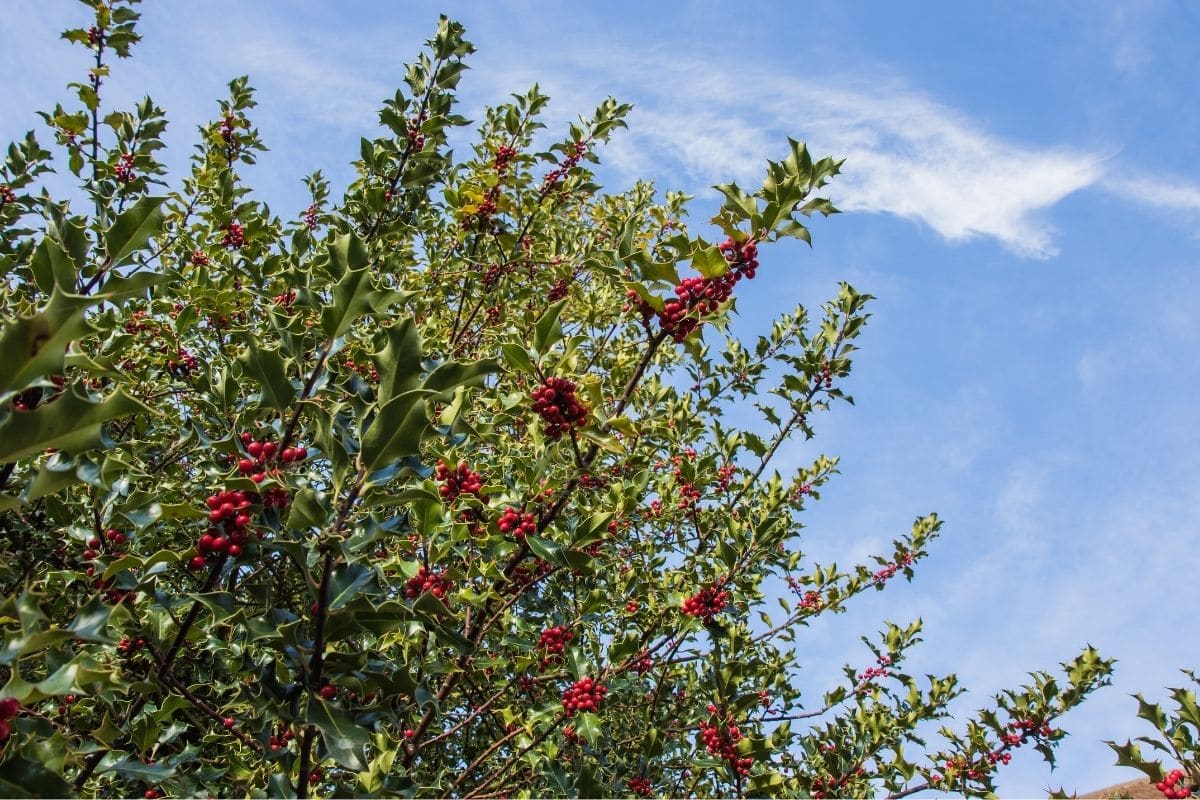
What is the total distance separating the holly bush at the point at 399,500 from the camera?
206cm

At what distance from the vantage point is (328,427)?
2.11 meters

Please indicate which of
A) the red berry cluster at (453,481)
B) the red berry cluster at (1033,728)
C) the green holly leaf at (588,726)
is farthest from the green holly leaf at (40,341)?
the red berry cluster at (1033,728)

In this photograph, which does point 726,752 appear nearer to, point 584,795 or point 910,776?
point 584,795

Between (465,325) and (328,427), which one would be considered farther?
(465,325)

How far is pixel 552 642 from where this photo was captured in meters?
4.01

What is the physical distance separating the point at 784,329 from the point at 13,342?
5.78m

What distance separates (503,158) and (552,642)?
3.53 meters

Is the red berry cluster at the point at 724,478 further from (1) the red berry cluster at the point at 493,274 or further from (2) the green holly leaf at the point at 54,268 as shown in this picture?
(2) the green holly leaf at the point at 54,268

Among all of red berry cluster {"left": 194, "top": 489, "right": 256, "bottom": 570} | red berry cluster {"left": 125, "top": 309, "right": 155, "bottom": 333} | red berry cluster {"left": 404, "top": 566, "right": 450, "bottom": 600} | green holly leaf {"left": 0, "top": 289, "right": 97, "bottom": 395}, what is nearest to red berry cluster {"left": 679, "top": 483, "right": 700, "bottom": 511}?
red berry cluster {"left": 404, "top": 566, "right": 450, "bottom": 600}

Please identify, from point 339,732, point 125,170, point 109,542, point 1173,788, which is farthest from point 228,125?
point 1173,788

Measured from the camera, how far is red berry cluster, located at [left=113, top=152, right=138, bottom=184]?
17.3 ft

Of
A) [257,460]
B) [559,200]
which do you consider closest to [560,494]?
[257,460]

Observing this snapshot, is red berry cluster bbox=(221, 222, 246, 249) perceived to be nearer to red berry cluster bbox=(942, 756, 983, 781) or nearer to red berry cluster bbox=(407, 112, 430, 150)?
red berry cluster bbox=(407, 112, 430, 150)

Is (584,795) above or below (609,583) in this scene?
below
